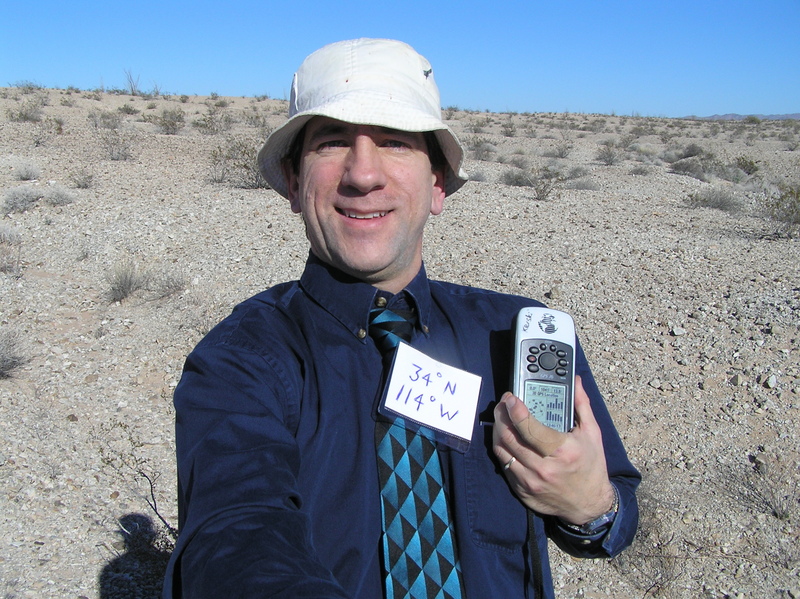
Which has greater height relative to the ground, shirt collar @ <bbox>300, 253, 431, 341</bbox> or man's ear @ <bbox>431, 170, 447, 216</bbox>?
man's ear @ <bbox>431, 170, 447, 216</bbox>

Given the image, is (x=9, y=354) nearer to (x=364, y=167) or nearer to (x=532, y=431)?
(x=364, y=167)

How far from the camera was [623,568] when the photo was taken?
10.2 ft

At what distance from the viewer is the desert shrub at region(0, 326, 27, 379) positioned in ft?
14.2

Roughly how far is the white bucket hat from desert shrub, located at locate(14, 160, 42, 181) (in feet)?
30.4

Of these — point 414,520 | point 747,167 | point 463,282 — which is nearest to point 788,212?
point 463,282

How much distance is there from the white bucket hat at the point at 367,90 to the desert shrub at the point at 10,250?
5669 mm

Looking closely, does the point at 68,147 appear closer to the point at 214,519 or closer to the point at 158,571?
the point at 158,571

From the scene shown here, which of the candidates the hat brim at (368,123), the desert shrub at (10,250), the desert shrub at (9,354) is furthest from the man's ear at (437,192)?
the desert shrub at (10,250)

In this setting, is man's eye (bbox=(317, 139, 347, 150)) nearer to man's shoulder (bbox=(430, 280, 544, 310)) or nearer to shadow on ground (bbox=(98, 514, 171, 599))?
man's shoulder (bbox=(430, 280, 544, 310))

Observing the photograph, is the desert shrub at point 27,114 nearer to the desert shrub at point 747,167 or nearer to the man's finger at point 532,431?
the desert shrub at point 747,167

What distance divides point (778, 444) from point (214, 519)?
12.3 ft

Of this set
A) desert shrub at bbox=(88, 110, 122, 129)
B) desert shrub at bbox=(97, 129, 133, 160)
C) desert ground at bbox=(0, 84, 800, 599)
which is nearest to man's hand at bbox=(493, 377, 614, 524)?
desert ground at bbox=(0, 84, 800, 599)

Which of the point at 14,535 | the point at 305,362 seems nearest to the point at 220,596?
the point at 305,362

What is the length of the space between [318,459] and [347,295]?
38 centimetres
